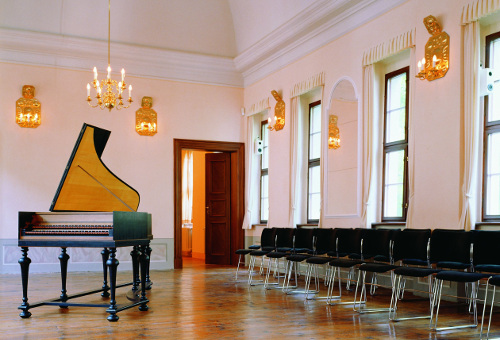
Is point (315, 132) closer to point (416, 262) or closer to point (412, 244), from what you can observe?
point (412, 244)

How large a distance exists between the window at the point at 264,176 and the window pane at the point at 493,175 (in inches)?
229

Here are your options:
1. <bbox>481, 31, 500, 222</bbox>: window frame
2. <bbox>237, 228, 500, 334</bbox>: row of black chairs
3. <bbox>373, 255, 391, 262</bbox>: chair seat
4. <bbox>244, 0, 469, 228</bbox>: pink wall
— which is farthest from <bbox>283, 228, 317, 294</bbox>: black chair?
<bbox>481, 31, 500, 222</bbox>: window frame

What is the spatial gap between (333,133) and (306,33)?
1.97 m

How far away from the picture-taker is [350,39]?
8438mm

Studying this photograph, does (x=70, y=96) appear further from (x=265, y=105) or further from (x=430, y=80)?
(x=430, y=80)

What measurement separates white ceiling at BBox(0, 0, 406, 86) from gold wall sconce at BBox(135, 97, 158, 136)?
69 cm

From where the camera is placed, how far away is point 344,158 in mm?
8477

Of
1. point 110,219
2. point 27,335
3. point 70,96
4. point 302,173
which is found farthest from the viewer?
point 70,96

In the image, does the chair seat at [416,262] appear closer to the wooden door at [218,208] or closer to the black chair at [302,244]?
the black chair at [302,244]

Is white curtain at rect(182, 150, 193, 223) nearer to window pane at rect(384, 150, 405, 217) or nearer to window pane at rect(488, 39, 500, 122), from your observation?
window pane at rect(384, 150, 405, 217)

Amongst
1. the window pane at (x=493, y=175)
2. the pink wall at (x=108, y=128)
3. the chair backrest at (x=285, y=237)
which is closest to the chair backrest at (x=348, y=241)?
the chair backrest at (x=285, y=237)

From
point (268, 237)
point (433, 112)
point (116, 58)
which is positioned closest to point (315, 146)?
point (268, 237)

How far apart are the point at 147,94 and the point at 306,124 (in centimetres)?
356

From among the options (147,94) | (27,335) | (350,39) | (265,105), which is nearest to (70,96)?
(147,94)
